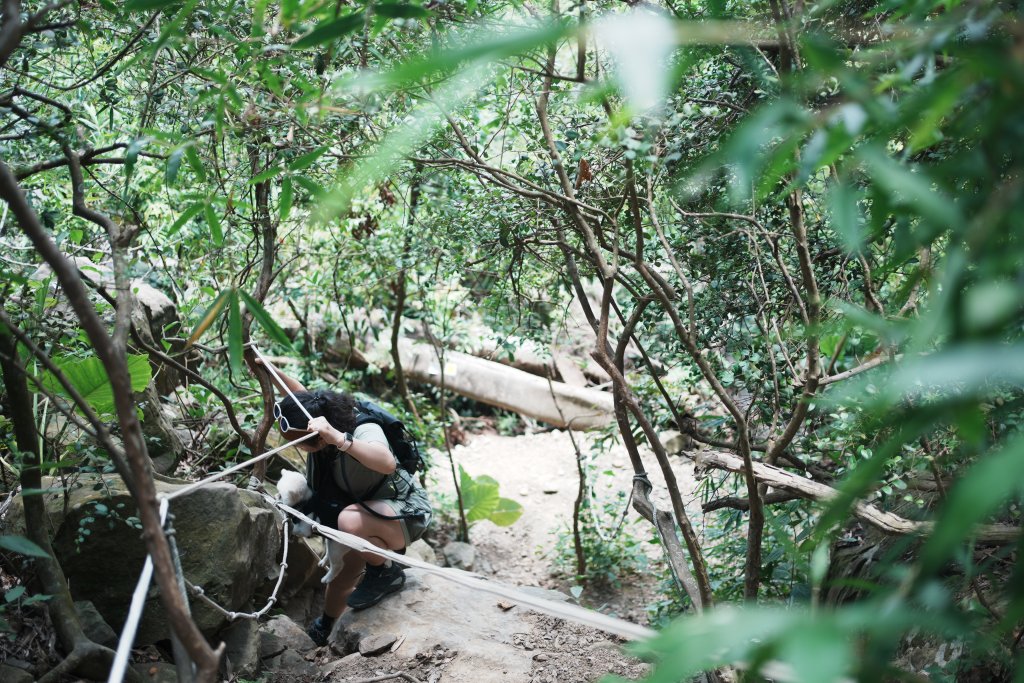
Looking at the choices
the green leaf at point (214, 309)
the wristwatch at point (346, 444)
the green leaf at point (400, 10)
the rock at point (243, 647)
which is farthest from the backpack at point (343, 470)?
the green leaf at point (400, 10)

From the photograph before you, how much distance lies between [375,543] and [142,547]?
98 cm

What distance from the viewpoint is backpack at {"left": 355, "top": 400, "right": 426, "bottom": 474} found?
3293 millimetres

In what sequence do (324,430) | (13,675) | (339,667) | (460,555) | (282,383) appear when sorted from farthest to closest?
1. (460,555)
2. (282,383)
3. (339,667)
4. (324,430)
5. (13,675)

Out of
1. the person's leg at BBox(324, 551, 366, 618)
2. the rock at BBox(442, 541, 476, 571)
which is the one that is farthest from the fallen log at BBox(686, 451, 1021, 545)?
the rock at BBox(442, 541, 476, 571)

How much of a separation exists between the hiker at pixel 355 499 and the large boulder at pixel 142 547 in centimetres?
38

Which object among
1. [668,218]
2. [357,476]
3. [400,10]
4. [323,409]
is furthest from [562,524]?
[400,10]

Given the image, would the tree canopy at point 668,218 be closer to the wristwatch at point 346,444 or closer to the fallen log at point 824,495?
the fallen log at point 824,495

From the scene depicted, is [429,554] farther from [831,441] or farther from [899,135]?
[899,135]

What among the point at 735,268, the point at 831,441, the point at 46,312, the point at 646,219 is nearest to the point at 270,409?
the point at 46,312

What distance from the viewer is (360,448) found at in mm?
2953

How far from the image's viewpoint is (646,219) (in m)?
2.79

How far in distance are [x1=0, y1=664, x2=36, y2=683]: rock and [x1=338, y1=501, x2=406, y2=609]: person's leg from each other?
4.28 ft

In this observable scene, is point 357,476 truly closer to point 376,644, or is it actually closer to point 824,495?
point 376,644

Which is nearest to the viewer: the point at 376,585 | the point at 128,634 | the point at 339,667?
the point at 128,634
